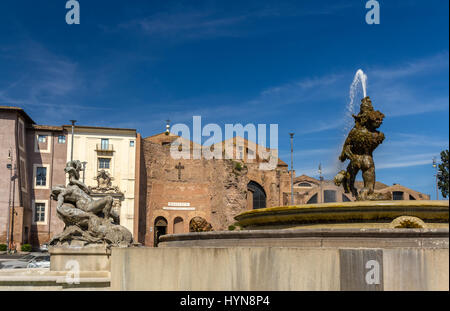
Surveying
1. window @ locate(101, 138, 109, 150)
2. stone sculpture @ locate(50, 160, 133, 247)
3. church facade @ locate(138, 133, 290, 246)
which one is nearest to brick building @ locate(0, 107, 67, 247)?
window @ locate(101, 138, 109, 150)

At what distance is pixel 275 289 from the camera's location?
14.8 ft

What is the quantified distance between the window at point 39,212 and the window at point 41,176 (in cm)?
184

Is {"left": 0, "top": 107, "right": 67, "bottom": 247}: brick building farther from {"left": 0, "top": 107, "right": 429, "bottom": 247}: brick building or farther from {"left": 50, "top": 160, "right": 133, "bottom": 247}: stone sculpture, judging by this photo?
{"left": 50, "top": 160, "right": 133, "bottom": 247}: stone sculpture

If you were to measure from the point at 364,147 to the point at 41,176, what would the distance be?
4007cm

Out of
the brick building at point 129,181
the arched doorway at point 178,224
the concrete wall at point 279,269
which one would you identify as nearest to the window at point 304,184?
the brick building at point 129,181

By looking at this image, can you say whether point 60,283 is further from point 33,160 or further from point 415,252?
point 33,160

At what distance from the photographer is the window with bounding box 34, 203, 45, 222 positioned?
43.2 metres

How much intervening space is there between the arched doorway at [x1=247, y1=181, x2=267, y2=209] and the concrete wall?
46.9 meters

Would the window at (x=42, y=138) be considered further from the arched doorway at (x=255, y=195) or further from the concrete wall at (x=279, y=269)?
the concrete wall at (x=279, y=269)

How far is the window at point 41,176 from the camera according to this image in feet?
146

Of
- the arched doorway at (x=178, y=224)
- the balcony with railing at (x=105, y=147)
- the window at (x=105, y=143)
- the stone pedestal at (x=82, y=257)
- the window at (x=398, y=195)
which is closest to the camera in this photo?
the stone pedestal at (x=82, y=257)

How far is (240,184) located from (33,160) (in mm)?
18959

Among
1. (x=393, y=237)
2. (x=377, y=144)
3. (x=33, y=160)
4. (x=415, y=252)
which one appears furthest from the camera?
(x=33, y=160)

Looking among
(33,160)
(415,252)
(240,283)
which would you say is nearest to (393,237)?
(415,252)
